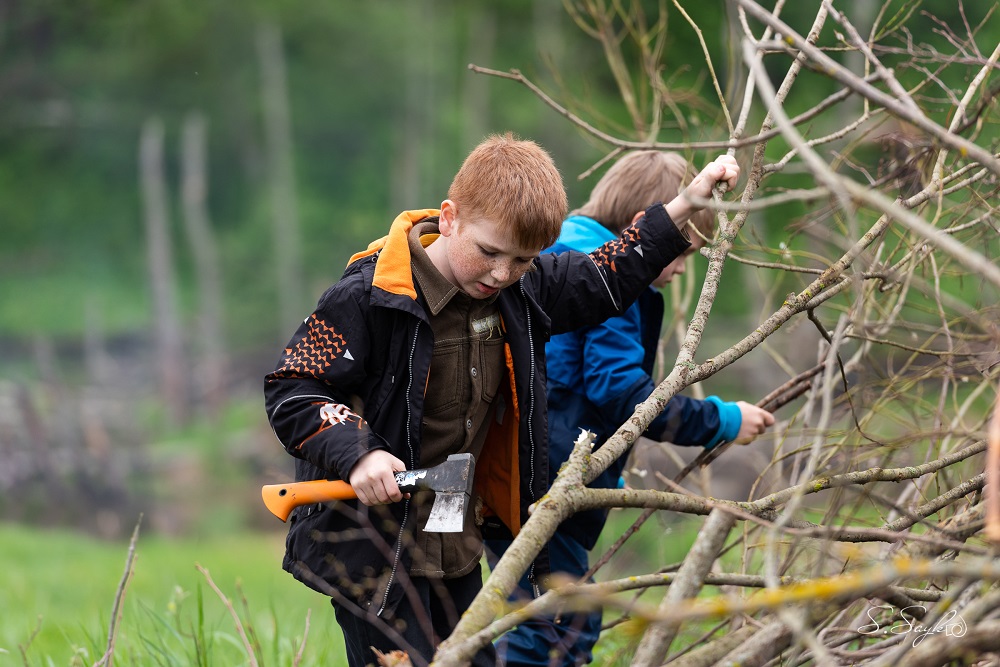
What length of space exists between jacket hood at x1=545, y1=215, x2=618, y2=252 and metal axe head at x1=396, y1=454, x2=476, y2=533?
834 millimetres

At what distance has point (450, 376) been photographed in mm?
2375

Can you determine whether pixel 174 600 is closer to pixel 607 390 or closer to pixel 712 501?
pixel 607 390

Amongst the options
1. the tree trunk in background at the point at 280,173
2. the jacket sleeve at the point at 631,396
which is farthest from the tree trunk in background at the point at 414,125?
the jacket sleeve at the point at 631,396

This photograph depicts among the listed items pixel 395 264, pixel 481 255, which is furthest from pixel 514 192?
pixel 395 264

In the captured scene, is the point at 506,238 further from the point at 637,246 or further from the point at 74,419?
the point at 74,419

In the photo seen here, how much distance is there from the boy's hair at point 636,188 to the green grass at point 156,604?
1.36m

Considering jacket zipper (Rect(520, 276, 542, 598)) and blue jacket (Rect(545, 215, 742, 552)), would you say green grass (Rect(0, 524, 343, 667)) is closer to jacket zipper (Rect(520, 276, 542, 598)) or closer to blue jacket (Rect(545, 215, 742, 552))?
jacket zipper (Rect(520, 276, 542, 598))

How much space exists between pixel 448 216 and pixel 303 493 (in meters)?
0.65

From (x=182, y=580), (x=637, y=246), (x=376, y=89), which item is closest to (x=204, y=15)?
(x=376, y=89)

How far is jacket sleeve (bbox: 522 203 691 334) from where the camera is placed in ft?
8.19

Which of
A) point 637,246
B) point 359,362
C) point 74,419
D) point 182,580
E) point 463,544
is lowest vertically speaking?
point 74,419

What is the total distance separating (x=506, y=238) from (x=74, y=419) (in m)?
15.1

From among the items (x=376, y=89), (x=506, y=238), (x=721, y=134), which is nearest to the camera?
(x=506, y=238)

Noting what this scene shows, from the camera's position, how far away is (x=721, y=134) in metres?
5.23
